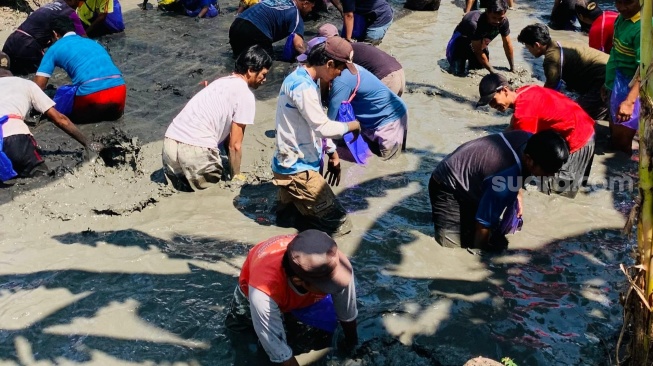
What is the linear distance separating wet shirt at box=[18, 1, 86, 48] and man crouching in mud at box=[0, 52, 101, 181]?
1840 mm

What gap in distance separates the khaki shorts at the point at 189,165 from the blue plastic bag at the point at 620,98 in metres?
3.88

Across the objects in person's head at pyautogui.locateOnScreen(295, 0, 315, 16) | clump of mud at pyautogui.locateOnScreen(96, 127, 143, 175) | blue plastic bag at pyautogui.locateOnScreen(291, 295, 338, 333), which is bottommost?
clump of mud at pyautogui.locateOnScreen(96, 127, 143, 175)

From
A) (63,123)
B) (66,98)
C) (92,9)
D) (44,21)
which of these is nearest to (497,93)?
(63,123)

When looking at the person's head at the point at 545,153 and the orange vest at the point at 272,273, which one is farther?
the person's head at the point at 545,153

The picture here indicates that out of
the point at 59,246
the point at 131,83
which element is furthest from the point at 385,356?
the point at 131,83

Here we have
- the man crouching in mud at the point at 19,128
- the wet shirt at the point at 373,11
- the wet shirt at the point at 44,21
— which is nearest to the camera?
the man crouching in mud at the point at 19,128

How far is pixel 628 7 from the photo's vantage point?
225 inches

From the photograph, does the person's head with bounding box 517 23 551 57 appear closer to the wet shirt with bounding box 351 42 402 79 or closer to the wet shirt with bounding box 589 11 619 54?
the wet shirt with bounding box 589 11 619 54

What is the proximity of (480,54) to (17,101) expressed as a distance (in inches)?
220

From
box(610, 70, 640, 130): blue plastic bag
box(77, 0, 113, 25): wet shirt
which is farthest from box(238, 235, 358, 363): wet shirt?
box(77, 0, 113, 25): wet shirt

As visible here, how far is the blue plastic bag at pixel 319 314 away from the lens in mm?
3492

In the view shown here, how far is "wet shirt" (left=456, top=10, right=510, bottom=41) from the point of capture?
7.98m

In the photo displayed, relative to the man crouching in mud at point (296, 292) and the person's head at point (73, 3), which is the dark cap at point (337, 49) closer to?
the man crouching in mud at point (296, 292)

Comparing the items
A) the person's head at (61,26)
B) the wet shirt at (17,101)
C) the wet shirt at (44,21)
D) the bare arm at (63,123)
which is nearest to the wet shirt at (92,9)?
the wet shirt at (44,21)
